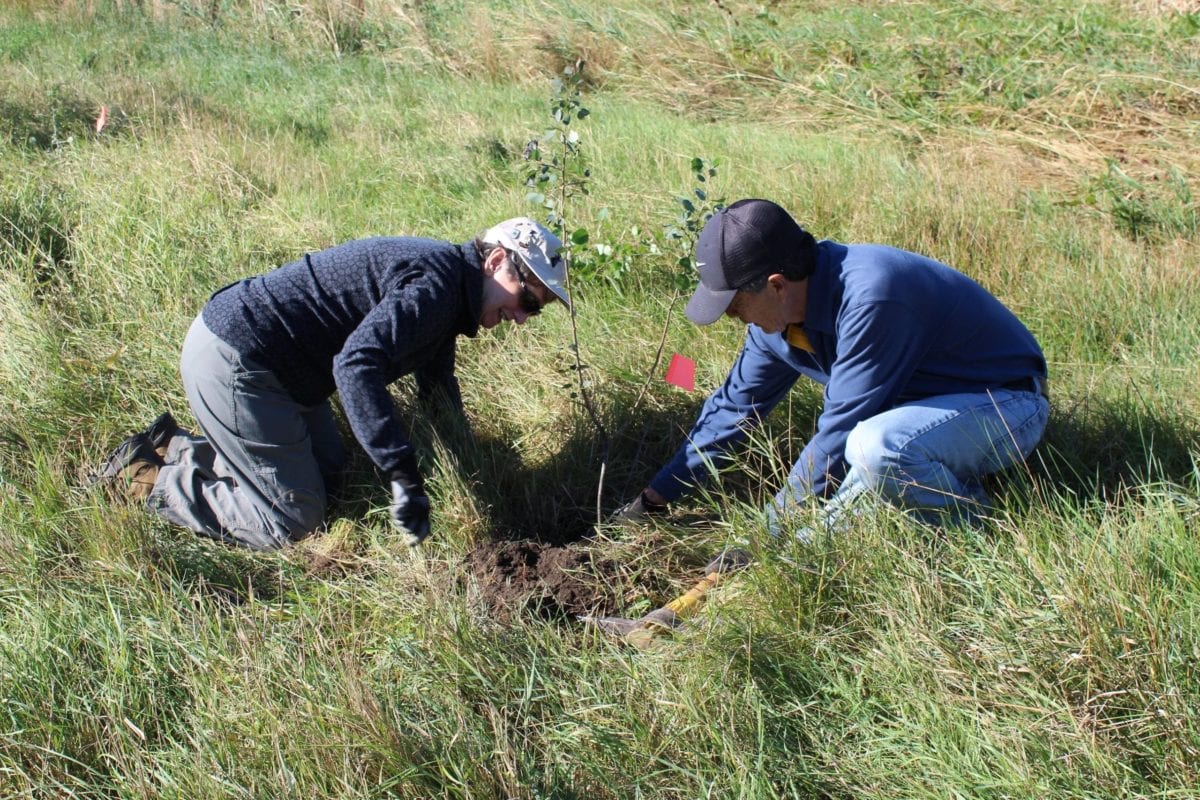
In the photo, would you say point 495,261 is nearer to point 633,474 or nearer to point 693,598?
point 633,474

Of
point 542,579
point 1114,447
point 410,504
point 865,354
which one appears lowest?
point 542,579

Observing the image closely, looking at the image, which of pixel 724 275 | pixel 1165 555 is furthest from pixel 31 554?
pixel 1165 555

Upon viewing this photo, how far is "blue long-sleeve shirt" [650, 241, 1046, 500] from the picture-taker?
10.3ft

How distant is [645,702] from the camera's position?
8.95 feet

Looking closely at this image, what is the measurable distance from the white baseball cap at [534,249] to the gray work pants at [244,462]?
99 cm

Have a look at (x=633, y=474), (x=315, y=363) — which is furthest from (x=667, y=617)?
(x=315, y=363)

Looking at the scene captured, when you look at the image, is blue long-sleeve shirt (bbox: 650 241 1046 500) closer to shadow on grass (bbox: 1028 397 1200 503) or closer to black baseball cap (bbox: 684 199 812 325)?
black baseball cap (bbox: 684 199 812 325)

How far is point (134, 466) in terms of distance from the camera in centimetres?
412

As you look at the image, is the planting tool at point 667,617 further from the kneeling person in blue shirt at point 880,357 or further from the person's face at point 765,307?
the person's face at point 765,307

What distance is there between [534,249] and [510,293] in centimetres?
18

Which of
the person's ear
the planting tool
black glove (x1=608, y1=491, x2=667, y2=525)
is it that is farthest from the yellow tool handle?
the person's ear

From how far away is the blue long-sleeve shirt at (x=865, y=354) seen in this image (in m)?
3.14

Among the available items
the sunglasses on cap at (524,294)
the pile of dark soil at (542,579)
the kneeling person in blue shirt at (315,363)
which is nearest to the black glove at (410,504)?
the kneeling person in blue shirt at (315,363)

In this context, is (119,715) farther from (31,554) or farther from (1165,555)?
(1165,555)
